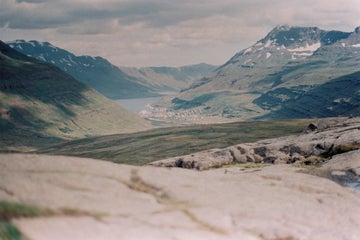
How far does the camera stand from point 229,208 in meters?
33.9

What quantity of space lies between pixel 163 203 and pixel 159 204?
57cm

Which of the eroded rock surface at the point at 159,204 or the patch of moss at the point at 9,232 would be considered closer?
the patch of moss at the point at 9,232

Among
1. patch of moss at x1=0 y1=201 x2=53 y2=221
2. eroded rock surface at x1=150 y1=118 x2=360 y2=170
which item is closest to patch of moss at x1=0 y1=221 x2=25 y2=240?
patch of moss at x1=0 y1=201 x2=53 y2=221

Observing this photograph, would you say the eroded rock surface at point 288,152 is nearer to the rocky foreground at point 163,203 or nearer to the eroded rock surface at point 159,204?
the rocky foreground at point 163,203

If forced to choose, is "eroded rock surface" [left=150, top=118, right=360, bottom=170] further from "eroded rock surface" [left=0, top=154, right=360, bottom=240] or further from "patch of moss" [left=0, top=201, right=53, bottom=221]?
"patch of moss" [left=0, top=201, right=53, bottom=221]

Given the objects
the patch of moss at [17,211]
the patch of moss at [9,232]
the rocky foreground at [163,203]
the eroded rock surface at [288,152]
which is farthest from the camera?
the eroded rock surface at [288,152]

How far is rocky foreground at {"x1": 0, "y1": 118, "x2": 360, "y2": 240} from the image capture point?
27.4 metres

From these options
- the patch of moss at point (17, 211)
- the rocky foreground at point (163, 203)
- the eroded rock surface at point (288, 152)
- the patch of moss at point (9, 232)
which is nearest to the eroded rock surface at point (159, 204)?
the rocky foreground at point (163, 203)

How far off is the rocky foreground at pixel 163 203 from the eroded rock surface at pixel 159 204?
2.4 inches

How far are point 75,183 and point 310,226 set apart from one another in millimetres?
18829

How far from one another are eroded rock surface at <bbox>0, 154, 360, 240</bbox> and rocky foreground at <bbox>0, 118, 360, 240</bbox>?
0.20 feet

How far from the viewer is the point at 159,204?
32.2m

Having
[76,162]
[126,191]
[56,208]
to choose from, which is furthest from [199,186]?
[56,208]

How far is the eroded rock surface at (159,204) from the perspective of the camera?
2739 centimetres
